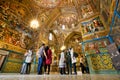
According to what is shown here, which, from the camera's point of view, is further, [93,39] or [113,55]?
[93,39]

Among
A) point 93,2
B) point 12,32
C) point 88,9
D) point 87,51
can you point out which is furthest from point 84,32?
point 12,32

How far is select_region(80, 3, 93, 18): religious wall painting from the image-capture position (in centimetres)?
776

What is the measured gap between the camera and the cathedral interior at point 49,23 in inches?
196

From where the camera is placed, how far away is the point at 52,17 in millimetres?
11094

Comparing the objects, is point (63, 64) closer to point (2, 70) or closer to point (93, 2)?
point (2, 70)

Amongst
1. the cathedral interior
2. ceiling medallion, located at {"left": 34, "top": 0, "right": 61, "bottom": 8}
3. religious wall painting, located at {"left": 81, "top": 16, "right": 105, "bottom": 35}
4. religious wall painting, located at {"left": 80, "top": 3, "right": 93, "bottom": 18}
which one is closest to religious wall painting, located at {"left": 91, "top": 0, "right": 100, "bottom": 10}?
the cathedral interior

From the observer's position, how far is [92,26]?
23.0 feet

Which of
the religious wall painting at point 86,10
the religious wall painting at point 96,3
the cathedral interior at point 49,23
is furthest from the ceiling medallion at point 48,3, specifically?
the religious wall painting at point 96,3

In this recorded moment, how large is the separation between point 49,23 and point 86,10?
5171 millimetres

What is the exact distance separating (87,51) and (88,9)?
430cm

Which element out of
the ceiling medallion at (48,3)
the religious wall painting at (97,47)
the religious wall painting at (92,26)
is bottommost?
the religious wall painting at (97,47)

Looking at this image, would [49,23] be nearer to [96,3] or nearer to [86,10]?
[86,10]

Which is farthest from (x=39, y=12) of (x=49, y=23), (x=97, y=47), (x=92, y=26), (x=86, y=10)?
(x=97, y=47)

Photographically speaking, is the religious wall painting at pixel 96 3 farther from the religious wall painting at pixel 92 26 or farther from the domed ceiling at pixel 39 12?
the religious wall painting at pixel 92 26
